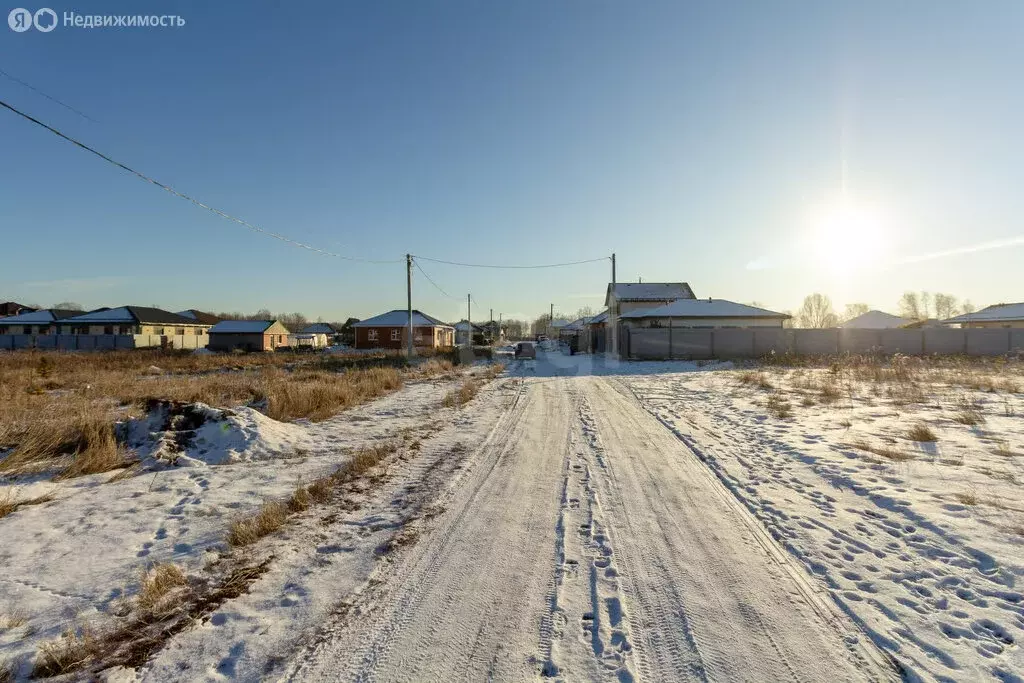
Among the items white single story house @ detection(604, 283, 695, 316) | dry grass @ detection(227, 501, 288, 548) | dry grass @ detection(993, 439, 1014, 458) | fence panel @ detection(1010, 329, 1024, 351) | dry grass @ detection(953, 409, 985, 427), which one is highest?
white single story house @ detection(604, 283, 695, 316)

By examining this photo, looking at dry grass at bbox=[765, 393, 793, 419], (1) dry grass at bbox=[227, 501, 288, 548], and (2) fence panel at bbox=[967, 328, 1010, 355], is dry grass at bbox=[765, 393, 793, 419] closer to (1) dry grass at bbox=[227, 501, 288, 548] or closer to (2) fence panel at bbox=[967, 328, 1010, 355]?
(1) dry grass at bbox=[227, 501, 288, 548]

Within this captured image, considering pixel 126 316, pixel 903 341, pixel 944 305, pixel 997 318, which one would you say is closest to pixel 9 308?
pixel 126 316

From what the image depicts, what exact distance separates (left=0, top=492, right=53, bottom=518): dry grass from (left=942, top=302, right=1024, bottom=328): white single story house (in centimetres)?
6738

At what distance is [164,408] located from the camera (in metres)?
8.11

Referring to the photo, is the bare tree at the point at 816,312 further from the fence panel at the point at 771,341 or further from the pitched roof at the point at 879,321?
the fence panel at the point at 771,341

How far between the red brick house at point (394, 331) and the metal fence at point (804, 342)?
34.3 metres

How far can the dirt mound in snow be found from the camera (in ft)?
22.9

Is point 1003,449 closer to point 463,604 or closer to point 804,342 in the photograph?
point 463,604

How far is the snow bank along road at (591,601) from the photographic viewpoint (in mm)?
2588

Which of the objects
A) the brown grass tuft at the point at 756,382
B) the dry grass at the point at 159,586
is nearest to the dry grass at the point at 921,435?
the brown grass tuft at the point at 756,382

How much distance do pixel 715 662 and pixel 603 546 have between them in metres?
1.53

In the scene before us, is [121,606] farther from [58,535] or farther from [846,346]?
[846,346]

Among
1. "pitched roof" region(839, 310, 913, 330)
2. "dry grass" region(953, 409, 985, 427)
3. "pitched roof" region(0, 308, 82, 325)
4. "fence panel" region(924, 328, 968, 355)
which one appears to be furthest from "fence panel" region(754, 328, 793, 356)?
"pitched roof" region(0, 308, 82, 325)

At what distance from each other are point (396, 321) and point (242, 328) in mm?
19994
